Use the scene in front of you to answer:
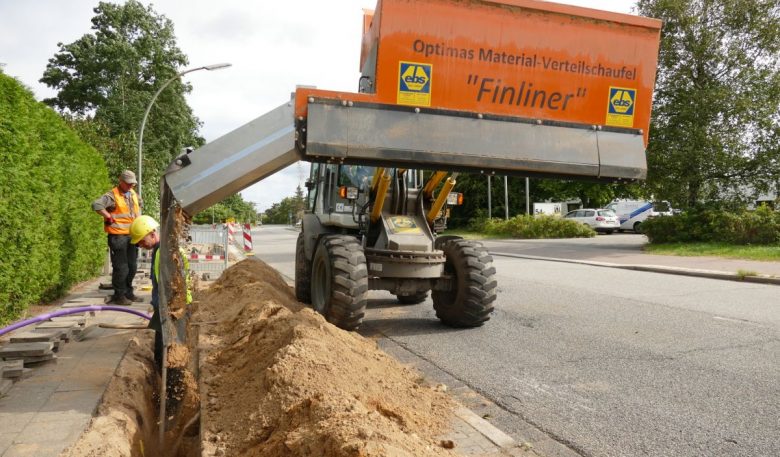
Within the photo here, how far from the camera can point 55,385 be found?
4.51 metres

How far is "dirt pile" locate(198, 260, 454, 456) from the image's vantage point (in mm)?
3158

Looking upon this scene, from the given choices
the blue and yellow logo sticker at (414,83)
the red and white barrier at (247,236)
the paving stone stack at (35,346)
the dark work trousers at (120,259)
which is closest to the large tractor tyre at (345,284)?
the blue and yellow logo sticker at (414,83)

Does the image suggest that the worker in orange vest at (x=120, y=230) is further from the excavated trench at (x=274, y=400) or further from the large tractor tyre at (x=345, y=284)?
the large tractor tyre at (x=345, y=284)

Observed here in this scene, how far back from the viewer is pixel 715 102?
20.3m

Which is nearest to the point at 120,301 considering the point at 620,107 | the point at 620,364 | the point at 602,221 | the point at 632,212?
the point at 620,364

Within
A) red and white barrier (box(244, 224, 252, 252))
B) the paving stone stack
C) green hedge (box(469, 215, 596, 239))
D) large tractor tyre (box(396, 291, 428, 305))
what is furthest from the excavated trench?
green hedge (box(469, 215, 596, 239))

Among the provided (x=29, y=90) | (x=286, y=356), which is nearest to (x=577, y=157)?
(x=286, y=356)

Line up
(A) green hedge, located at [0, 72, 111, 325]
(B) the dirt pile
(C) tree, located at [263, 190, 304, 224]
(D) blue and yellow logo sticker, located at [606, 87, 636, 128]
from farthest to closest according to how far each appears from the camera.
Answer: (C) tree, located at [263, 190, 304, 224] → (A) green hedge, located at [0, 72, 111, 325] → (D) blue and yellow logo sticker, located at [606, 87, 636, 128] → (B) the dirt pile

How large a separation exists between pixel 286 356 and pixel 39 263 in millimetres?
4494

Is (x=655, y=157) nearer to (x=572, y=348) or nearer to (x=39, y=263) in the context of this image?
(x=572, y=348)

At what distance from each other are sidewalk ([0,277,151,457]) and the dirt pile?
78 centimetres

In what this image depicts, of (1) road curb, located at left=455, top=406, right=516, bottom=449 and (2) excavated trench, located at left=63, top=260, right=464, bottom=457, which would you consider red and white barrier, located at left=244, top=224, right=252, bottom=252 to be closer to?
(2) excavated trench, located at left=63, top=260, right=464, bottom=457

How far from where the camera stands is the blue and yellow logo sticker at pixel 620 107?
5.30m

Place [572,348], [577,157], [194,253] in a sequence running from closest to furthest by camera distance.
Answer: [577,157]
[572,348]
[194,253]
